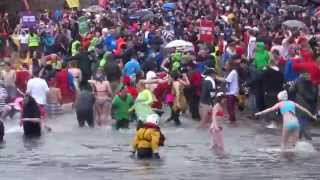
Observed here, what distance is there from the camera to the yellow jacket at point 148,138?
76.2 feet

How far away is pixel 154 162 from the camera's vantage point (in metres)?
23.1

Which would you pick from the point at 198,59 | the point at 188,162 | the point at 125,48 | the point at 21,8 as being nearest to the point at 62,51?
the point at 125,48

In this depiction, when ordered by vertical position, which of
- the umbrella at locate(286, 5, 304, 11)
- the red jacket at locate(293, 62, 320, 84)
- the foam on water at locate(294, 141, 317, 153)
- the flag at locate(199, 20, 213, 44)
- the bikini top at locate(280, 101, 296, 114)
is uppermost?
the umbrella at locate(286, 5, 304, 11)

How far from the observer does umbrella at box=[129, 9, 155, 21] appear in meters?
47.1

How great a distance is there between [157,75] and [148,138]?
9494 mm

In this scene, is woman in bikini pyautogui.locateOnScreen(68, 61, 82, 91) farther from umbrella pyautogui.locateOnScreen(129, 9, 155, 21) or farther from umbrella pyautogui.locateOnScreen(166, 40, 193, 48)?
umbrella pyautogui.locateOnScreen(129, 9, 155, 21)

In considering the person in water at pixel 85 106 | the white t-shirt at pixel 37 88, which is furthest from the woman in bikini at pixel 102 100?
the white t-shirt at pixel 37 88

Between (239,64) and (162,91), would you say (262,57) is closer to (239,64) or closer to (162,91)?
(239,64)

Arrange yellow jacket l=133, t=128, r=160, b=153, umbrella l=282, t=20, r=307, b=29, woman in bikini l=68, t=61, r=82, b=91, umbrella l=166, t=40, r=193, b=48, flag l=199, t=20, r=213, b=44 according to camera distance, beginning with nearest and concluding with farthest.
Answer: yellow jacket l=133, t=128, r=160, b=153 < woman in bikini l=68, t=61, r=82, b=91 < umbrella l=166, t=40, r=193, b=48 < flag l=199, t=20, r=213, b=44 < umbrella l=282, t=20, r=307, b=29

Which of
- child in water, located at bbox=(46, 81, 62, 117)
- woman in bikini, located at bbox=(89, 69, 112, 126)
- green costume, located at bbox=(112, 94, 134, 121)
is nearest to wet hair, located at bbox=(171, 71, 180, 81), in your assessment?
woman in bikini, located at bbox=(89, 69, 112, 126)

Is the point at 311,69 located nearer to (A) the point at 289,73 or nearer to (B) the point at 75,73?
(A) the point at 289,73

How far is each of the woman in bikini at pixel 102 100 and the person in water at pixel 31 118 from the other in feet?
8.20

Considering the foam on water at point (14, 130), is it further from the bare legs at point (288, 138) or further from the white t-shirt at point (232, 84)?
the bare legs at point (288, 138)

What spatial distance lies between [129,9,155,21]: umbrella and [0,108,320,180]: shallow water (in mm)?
17374
